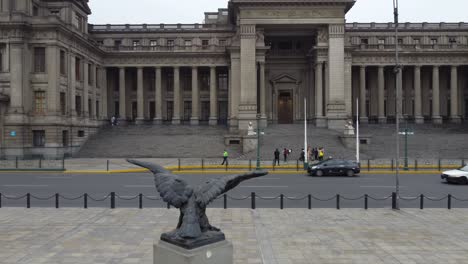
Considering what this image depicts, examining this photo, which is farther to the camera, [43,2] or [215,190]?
[43,2]

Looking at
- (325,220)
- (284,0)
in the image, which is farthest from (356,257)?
(284,0)

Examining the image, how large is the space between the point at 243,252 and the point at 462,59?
210 feet

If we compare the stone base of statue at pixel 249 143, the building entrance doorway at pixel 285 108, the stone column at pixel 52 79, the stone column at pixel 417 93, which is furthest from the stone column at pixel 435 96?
the stone column at pixel 52 79

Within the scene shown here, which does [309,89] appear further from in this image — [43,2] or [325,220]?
[325,220]

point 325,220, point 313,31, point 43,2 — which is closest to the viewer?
point 325,220

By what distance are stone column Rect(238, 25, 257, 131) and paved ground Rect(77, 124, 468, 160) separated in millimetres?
3592

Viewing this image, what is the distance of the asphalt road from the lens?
1881 centimetres

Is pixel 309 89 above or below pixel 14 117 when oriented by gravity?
above

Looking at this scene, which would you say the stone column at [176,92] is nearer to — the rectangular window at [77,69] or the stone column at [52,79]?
the rectangular window at [77,69]

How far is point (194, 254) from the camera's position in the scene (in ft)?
24.1

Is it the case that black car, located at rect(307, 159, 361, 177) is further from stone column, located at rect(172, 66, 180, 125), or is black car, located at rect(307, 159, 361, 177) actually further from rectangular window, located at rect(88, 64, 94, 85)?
rectangular window, located at rect(88, 64, 94, 85)

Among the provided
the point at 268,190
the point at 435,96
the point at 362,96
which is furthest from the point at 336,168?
the point at 435,96

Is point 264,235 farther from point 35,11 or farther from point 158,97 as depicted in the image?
point 158,97

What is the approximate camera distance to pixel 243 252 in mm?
11312
